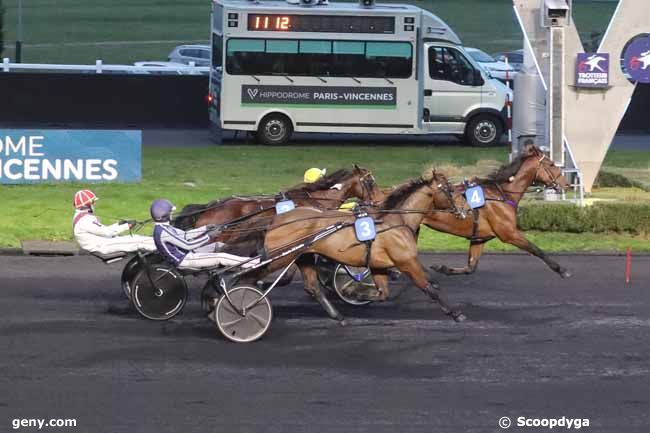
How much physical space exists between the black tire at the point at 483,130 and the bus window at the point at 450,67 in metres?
0.91

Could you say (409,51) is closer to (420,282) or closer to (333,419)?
(420,282)

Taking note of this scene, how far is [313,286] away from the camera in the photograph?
12.9 meters

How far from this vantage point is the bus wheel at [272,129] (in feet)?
96.4

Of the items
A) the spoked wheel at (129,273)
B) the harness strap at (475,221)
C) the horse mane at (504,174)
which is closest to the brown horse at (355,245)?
the harness strap at (475,221)

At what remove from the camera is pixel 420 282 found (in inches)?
493

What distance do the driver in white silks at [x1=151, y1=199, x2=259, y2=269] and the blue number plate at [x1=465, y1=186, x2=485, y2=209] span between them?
2.90 m

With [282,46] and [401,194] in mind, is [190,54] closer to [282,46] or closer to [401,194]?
[282,46]

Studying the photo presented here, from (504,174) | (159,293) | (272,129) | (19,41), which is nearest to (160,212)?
(159,293)

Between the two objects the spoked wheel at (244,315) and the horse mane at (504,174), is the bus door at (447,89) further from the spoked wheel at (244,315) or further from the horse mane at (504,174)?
the spoked wheel at (244,315)

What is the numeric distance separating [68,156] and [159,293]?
8.57 m

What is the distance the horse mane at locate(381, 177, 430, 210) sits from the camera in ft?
43.5

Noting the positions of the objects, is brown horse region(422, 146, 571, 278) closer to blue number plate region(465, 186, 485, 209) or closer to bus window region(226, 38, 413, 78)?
blue number plate region(465, 186, 485, 209)

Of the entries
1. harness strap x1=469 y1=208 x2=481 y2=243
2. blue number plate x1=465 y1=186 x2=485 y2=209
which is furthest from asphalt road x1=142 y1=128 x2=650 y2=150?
blue number plate x1=465 y1=186 x2=485 y2=209

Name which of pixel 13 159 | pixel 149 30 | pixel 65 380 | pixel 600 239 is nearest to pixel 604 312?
pixel 600 239
